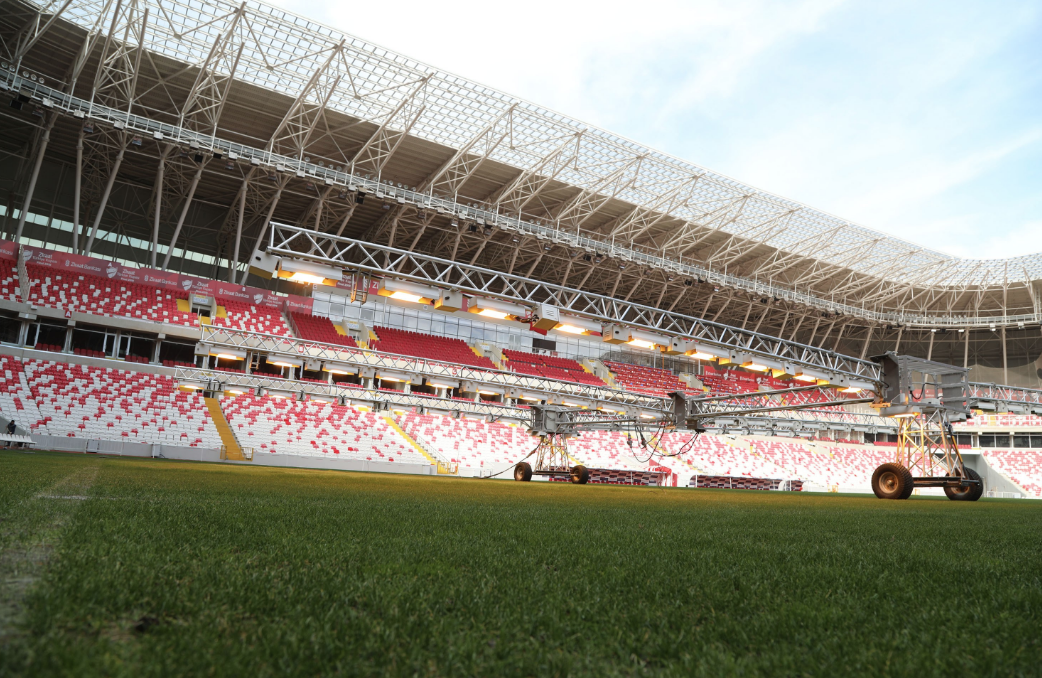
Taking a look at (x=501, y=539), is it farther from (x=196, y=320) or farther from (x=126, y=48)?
(x=196, y=320)

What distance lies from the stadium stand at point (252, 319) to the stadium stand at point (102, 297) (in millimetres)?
2063

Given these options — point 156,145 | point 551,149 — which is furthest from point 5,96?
point 551,149

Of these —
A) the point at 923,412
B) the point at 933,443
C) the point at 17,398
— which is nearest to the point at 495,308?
the point at 923,412

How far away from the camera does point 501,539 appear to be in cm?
444

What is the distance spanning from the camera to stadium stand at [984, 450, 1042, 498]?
46.8 m

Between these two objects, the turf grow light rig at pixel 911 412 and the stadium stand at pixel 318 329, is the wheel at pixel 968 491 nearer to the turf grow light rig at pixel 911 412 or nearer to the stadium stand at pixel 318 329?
the turf grow light rig at pixel 911 412

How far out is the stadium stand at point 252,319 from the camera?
36344mm

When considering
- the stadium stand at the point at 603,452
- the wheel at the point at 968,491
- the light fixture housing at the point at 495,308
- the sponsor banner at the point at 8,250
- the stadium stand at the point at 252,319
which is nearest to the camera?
the wheel at the point at 968,491

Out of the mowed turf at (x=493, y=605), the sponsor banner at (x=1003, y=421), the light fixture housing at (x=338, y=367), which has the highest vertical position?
the sponsor banner at (x=1003, y=421)

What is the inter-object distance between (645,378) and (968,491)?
3272 cm

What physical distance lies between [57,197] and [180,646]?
4913 cm

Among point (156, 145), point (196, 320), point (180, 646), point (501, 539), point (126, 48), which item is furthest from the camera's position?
point (196, 320)

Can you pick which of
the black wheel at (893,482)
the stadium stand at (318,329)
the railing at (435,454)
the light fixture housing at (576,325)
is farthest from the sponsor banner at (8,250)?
the black wheel at (893,482)

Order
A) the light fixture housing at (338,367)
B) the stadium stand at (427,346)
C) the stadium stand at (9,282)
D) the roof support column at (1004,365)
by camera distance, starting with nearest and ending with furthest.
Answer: the stadium stand at (9,282) → the light fixture housing at (338,367) → the stadium stand at (427,346) → the roof support column at (1004,365)
